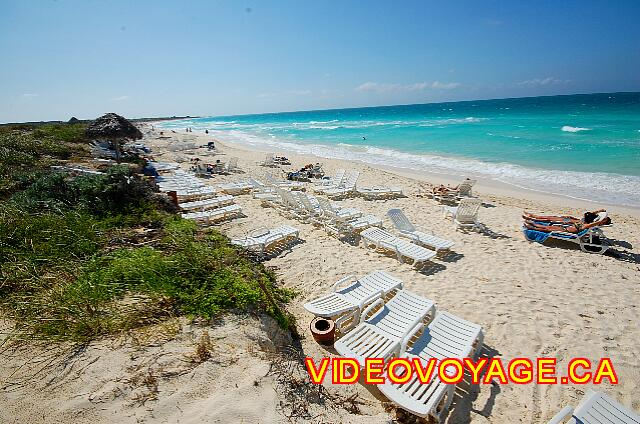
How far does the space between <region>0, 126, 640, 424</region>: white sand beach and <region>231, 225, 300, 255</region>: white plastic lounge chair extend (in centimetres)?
38

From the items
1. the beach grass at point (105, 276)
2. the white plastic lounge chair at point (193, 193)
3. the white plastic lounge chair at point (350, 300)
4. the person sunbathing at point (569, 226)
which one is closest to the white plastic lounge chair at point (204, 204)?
the white plastic lounge chair at point (193, 193)

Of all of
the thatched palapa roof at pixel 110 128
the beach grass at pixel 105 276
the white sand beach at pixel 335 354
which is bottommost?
the white sand beach at pixel 335 354

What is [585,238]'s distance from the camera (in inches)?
264

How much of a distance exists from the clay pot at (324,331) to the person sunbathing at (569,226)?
6.01 m

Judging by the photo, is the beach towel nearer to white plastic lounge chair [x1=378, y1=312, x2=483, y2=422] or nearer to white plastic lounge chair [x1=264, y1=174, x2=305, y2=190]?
white plastic lounge chair [x1=378, y1=312, x2=483, y2=422]

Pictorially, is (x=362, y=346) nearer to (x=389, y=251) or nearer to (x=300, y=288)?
(x=300, y=288)

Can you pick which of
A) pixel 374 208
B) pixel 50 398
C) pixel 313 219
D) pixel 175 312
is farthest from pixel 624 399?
pixel 374 208

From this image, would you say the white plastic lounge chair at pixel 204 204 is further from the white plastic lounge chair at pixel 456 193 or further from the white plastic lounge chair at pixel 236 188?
the white plastic lounge chair at pixel 456 193

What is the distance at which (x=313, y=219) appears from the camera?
816 centimetres

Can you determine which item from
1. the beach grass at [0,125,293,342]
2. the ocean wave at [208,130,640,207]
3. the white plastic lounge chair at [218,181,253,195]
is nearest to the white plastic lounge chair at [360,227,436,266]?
the beach grass at [0,125,293,342]

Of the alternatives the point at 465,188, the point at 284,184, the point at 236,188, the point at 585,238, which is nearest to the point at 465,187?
the point at 465,188

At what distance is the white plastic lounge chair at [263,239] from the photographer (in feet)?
20.6

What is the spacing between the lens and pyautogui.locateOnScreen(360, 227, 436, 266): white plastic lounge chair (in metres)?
5.90

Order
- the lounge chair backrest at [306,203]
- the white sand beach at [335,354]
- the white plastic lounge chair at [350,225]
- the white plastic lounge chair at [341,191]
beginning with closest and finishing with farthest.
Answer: the white sand beach at [335,354] → the white plastic lounge chair at [350,225] → the lounge chair backrest at [306,203] → the white plastic lounge chair at [341,191]
